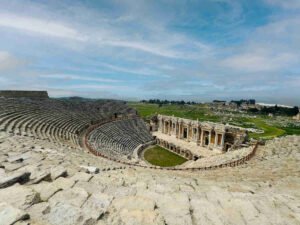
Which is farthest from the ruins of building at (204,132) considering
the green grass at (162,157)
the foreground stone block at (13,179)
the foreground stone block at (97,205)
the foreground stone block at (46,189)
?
the foreground stone block at (13,179)

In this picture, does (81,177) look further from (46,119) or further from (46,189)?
(46,119)

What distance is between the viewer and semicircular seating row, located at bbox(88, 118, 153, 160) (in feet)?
107

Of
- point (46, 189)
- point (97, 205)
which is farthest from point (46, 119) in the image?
point (97, 205)

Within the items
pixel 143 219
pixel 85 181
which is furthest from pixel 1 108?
pixel 143 219

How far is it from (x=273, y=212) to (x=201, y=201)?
5.93 feet

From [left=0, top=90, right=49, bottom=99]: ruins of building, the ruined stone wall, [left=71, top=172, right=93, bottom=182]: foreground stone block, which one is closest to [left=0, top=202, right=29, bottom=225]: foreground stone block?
[left=71, top=172, right=93, bottom=182]: foreground stone block

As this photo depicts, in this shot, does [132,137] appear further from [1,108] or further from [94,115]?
[1,108]

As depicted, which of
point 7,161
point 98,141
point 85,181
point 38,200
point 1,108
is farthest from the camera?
point 98,141

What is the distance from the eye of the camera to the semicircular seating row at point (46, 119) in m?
21.2

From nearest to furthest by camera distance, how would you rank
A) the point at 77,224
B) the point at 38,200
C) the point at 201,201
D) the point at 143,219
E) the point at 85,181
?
the point at 77,224 → the point at 143,219 → the point at 38,200 → the point at 201,201 → the point at 85,181

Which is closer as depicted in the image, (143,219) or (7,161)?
(143,219)

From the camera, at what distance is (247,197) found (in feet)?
23.6

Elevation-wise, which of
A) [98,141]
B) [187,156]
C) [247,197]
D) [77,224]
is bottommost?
[187,156]

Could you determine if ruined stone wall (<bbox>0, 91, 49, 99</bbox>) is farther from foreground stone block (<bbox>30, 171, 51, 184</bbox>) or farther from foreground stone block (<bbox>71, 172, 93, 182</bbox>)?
foreground stone block (<bbox>30, 171, 51, 184</bbox>)
